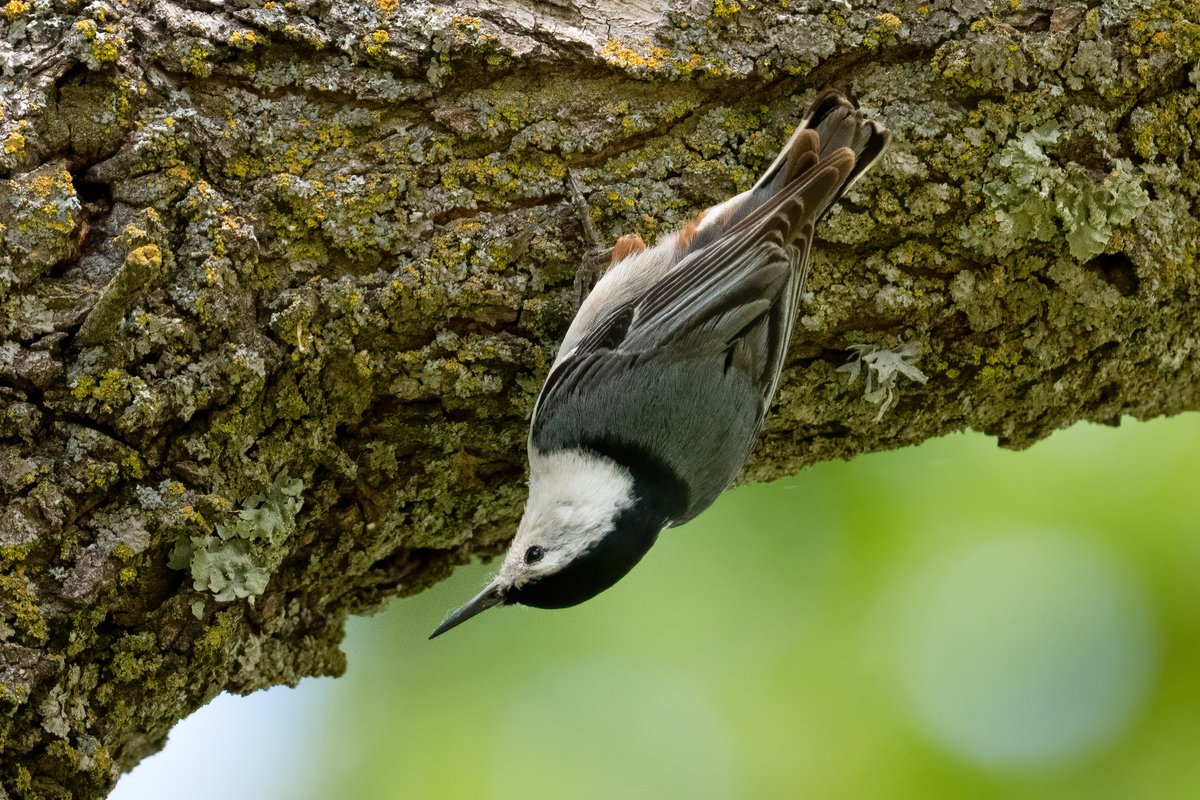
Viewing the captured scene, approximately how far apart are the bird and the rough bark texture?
8 cm

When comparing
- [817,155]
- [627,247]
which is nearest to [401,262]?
[627,247]

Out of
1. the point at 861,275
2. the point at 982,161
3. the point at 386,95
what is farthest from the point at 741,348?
the point at 386,95

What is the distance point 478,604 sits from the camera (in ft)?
7.16

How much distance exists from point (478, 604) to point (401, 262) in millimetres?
738

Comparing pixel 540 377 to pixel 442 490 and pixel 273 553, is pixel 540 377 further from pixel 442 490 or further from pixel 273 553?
pixel 273 553

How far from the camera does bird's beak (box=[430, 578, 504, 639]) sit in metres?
2.14

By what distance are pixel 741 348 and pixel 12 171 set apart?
145 cm

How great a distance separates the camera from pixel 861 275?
2.24m

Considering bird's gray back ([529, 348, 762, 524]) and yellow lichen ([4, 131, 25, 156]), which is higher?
yellow lichen ([4, 131, 25, 156])

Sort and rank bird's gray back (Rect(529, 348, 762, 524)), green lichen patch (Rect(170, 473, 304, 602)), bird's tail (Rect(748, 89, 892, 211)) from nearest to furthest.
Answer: green lichen patch (Rect(170, 473, 304, 602)), bird's tail (Rect(748, 89, 892, 211)), bird's gray back (Rect(529, 348, 762, 524))

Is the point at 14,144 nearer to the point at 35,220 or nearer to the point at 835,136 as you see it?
the point at 35,220

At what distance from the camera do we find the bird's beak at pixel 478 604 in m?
2.14

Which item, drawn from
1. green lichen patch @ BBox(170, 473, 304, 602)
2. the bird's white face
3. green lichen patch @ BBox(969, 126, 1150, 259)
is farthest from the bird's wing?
green lichen patch @ BBox(170, 473, 304, 602)

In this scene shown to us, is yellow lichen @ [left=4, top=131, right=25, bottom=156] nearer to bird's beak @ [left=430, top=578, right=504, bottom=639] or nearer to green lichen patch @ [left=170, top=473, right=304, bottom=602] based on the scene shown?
green lichen patch @ [left=170, top=473, right=304, bottom=602]
